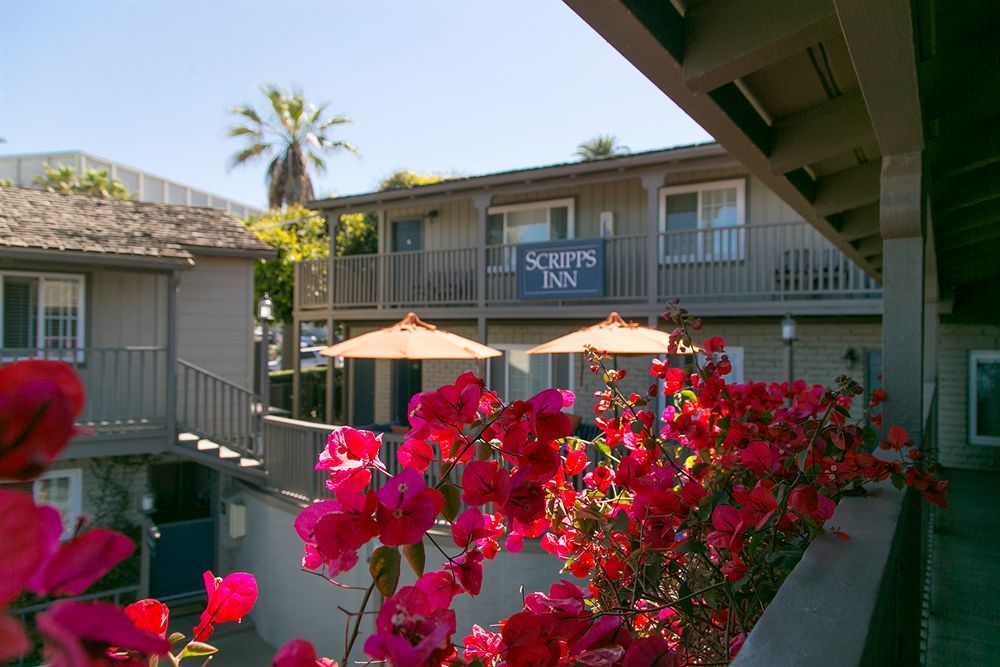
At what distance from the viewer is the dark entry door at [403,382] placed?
1595cm

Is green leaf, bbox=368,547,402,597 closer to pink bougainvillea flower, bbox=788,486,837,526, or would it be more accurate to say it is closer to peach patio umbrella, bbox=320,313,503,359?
pink bougainvillea flower, bbox=788,486,837,526

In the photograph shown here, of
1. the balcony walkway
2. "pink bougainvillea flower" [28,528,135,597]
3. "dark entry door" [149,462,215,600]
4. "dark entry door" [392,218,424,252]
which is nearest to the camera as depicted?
"pink bougainvillea flower" [28,528,135,597]

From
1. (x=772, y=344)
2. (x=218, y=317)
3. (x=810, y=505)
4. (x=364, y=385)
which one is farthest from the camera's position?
(x=364, y=385)

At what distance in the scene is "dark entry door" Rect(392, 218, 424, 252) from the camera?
16.8 m

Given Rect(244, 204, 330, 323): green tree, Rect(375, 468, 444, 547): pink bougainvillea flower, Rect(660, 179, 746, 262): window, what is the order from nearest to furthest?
Rect(375, 468, 444, 547): pink bougainvillea flower < Rect(660, 179, 746, 262): window < Rect(244, 204, 330, 323): green tree

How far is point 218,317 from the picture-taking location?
13789mm

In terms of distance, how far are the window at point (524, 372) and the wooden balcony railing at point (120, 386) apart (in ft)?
19.8

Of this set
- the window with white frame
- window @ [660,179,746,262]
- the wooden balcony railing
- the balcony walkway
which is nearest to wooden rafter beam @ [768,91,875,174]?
the balcony walkway

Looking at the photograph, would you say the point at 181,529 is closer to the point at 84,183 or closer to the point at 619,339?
the point at 619,339

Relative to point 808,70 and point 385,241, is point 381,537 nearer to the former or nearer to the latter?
point 808,70

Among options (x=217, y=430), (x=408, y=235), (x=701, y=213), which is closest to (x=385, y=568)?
(x=701, y=213)

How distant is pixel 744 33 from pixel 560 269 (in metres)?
10.7

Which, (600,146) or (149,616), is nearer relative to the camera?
(149,616)

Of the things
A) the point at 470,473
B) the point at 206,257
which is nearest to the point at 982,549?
the point at 470,473
